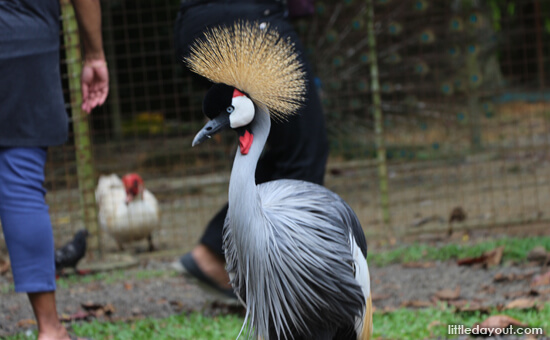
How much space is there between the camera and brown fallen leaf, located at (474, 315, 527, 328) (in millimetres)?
2943

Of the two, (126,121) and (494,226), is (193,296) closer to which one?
(494,226)

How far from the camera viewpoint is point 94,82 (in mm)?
3316

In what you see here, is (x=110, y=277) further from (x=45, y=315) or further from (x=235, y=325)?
(x=45, y=315)

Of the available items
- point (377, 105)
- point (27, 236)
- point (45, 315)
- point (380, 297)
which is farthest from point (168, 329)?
point (377, 105)

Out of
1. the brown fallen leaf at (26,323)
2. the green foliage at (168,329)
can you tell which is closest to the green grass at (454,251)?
the green foliage at (168,329)

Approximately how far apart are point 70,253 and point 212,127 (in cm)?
306

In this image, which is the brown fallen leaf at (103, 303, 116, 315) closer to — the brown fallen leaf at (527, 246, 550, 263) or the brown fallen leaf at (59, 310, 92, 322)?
the brown fallen leaf at (59, 310, 92, 322)

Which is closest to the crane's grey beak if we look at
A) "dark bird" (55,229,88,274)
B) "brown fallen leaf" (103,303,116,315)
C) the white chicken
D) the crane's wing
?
the crane's wing

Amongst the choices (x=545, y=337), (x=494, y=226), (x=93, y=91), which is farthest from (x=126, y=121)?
(x=545, y=337)

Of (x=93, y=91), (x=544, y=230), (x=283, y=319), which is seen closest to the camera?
(x=283, y=319)

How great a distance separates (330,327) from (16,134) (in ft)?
4.82

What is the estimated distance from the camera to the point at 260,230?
2.20 metres

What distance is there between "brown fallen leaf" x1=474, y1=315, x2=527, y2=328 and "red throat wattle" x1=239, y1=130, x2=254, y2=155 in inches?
56.4

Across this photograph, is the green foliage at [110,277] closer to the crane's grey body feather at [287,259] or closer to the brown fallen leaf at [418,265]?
the brown fallen leaf at [418,265]
